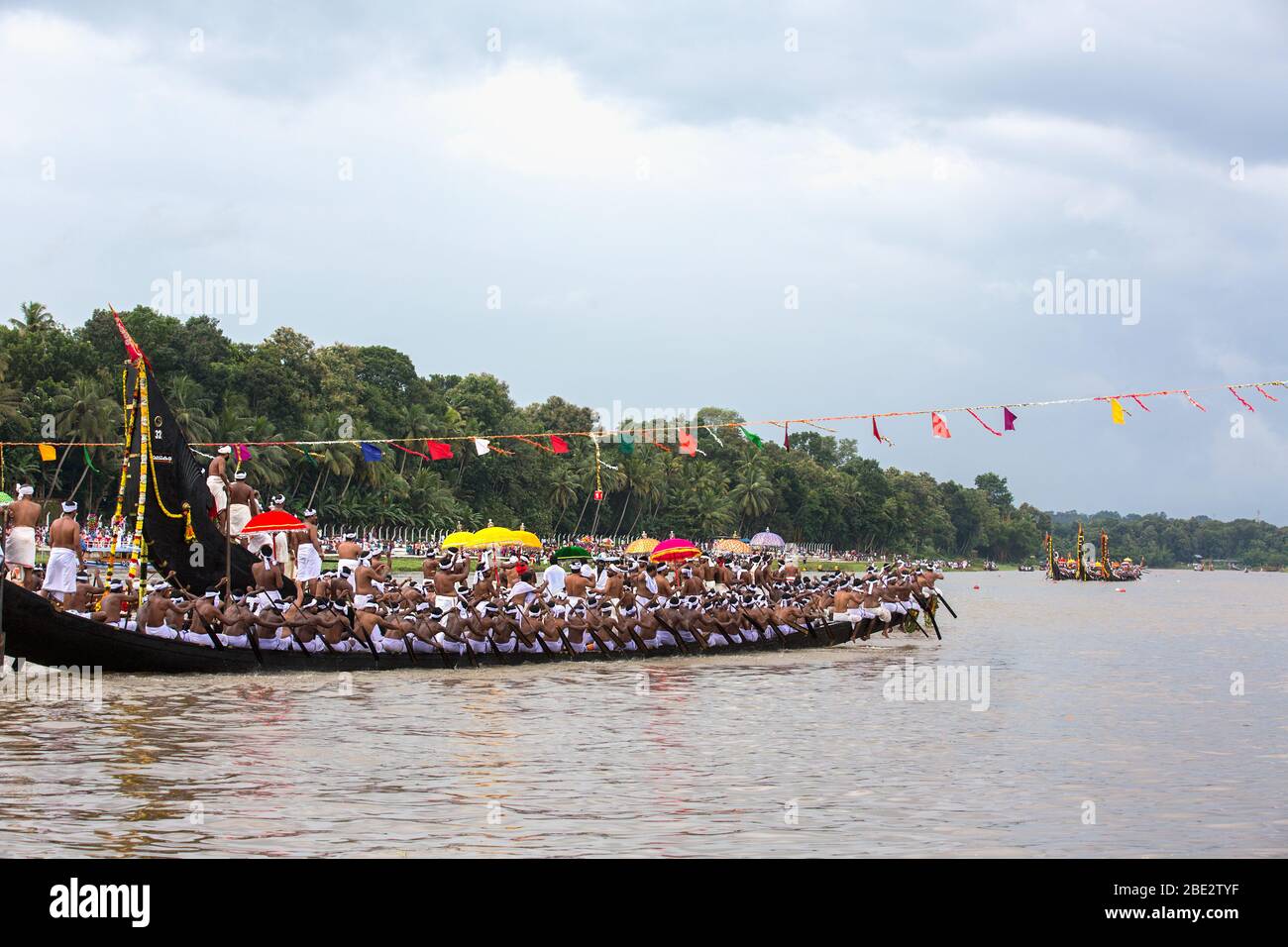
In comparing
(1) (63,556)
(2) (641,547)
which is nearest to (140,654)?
(1) (63,556)

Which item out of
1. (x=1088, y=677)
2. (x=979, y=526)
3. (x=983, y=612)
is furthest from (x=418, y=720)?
(x=979, y=526)

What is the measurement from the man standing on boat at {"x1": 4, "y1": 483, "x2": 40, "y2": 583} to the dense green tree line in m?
31.2

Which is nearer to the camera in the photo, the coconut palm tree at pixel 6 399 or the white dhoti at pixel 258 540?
the white dhoti at pixel 258 540

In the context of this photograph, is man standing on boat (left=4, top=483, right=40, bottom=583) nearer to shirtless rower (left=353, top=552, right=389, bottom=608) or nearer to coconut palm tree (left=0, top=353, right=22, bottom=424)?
shirtless rower (left=353, top=552, right=389, bottom=608)

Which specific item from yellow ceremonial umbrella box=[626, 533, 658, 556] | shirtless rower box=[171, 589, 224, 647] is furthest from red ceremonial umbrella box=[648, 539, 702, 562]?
shirtless rower box=[171, 589, 224, 647]

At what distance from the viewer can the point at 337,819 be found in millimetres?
12172

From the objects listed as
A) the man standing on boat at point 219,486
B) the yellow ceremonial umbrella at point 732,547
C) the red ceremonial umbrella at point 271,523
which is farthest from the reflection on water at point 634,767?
the yellow ceremonial umbrella at point 732,547

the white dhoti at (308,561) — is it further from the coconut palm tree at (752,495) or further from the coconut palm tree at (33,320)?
the coconut palm tree at (752,495)

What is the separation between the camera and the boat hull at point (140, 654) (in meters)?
20.0

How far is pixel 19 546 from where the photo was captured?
22359 millimetres

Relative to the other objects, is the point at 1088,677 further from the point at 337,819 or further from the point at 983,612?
the point at 983,612

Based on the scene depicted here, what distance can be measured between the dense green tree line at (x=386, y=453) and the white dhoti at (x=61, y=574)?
31313 millimetres

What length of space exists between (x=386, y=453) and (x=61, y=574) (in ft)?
199
